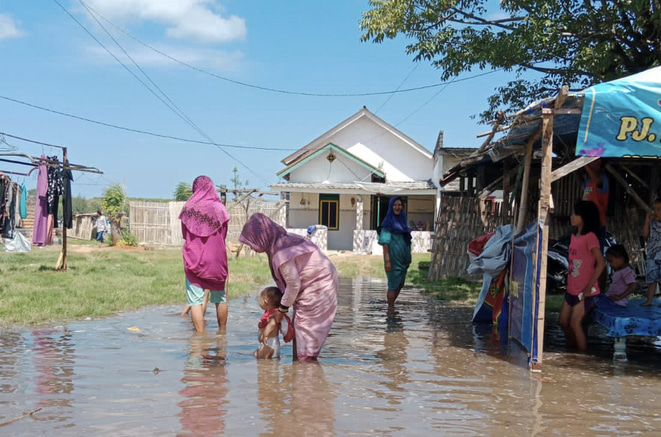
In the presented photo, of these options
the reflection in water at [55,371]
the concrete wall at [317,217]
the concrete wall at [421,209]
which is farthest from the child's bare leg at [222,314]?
the concrete wall at [421,209]

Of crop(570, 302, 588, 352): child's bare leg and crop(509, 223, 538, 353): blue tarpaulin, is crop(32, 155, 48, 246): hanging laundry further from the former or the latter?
crop(570, 302, 588, 352): child's bare leg

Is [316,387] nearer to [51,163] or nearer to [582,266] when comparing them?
[582,266]

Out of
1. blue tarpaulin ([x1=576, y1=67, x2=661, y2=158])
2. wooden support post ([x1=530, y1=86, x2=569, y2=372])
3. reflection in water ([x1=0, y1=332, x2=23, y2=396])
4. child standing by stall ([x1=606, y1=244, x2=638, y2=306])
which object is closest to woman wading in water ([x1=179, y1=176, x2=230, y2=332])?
reflection in water ([x1=0, y1=332, x2=23, y2=396])

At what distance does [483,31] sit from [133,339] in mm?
8304

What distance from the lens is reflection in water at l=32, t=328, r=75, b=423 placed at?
176 inches

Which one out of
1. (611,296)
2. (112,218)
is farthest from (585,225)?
(112,218)

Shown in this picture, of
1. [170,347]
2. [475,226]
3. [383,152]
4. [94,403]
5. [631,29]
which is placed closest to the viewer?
[94,403]

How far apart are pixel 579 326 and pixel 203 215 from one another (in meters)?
4.07

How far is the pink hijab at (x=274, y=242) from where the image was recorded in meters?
5.76

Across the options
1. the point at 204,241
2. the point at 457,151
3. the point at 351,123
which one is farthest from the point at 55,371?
the point at 351,123

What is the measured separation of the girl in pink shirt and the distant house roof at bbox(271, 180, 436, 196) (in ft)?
59.7

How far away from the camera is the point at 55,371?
5.51 meters

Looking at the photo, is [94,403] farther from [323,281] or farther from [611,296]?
[611,296]

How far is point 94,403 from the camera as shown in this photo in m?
4.57
